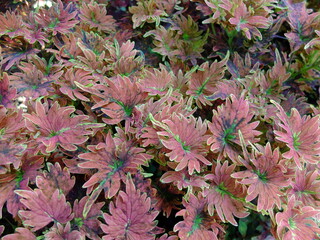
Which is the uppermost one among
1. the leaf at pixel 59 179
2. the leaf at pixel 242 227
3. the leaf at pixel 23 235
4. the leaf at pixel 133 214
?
the leaf at pixel 59 179

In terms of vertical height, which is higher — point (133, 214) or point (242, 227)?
point (133, 214)

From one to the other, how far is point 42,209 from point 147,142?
30 cm

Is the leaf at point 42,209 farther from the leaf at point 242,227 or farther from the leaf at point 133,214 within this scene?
the leaf at point 242,227

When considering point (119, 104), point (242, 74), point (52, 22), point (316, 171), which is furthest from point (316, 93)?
point (52, 22)

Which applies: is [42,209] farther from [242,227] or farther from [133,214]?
[242,227]

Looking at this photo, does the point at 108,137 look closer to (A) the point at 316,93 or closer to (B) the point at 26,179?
(B) the point at 26,179

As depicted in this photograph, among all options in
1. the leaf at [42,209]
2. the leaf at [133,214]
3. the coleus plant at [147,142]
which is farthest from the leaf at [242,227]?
the leaf at [42,209]

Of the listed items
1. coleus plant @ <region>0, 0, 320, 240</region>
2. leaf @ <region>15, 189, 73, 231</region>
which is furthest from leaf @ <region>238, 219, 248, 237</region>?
leaf @ <region>15, 189, 73, 231</region>

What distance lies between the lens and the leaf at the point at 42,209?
0.77 m

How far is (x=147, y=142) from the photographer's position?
882 mm

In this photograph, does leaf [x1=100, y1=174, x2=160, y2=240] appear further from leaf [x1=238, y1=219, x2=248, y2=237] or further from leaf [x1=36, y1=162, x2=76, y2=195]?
leaf [x1=238, y1=219, x2=248, y2=237]

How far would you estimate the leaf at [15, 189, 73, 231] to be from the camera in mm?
774

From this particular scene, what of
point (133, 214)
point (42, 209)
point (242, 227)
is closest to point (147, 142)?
point (133, 214)

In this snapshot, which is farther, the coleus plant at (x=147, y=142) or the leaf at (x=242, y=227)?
the leaf at (x=242, y=227)
